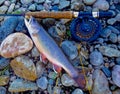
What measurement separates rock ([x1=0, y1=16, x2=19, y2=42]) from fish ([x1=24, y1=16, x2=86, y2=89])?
216mm

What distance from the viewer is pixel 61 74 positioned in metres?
3.18

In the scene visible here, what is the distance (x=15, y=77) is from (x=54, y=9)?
0.87 meters

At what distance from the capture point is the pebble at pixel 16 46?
10.7 ft

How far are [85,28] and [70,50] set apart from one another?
273 millimetres

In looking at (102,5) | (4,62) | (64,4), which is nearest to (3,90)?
(4,62)

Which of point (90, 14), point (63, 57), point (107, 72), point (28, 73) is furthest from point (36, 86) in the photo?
point (90, 14)

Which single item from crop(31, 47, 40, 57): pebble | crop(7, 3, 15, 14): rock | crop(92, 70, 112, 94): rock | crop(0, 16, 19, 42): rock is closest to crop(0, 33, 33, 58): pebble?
crop(31, 47, 40, 57): pebble

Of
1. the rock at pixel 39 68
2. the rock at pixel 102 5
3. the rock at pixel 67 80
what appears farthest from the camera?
the rock at pixel 102 5

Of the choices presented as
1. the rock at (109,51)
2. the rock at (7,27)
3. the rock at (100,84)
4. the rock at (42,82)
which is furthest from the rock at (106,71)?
the rock at (7,27)

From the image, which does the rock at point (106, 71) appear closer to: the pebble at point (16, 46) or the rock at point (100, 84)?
the rock at point (100, 84)

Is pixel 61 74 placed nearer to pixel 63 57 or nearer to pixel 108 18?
pixel 63 57

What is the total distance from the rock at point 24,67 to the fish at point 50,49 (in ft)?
0.55

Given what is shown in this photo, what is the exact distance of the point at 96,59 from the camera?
324 cm

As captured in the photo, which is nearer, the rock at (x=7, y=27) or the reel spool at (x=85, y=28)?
the reel spool at (x=85, y=28)
